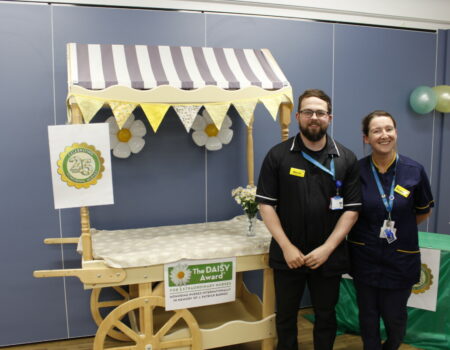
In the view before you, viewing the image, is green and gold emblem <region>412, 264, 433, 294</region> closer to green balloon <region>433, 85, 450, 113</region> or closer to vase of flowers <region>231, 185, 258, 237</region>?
vase of flowers <region>231, 185, 258, 237</region>

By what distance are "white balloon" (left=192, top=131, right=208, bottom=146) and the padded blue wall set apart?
0.08 metres

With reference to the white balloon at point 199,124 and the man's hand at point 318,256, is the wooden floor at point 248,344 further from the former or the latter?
the white balloon at point 199,124

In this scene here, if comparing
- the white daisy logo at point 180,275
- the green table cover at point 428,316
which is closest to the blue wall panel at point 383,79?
the green table cover at point 428,316

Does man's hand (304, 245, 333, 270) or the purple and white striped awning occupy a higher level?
the purple and white striped awning

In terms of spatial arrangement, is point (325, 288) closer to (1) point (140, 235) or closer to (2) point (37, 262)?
(1) point (140, 235)

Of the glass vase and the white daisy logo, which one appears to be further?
the glass vase

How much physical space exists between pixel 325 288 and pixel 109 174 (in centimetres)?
130

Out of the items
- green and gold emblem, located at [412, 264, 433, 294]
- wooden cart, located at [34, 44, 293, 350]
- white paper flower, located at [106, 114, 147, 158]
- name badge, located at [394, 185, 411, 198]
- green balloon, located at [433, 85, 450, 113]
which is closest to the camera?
name badge, located at [394, 185, 411, 198]

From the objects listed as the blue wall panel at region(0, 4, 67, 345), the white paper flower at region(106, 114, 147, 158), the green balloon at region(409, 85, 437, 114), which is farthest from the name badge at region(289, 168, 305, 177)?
the green balloon at region(409, 85, 437, 114)

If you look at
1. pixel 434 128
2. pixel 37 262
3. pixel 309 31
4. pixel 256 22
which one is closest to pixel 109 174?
pixel 37 262

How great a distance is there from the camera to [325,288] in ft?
7.39

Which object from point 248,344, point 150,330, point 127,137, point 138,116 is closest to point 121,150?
point 127,137

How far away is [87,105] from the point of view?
217 cm

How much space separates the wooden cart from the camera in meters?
2.23
